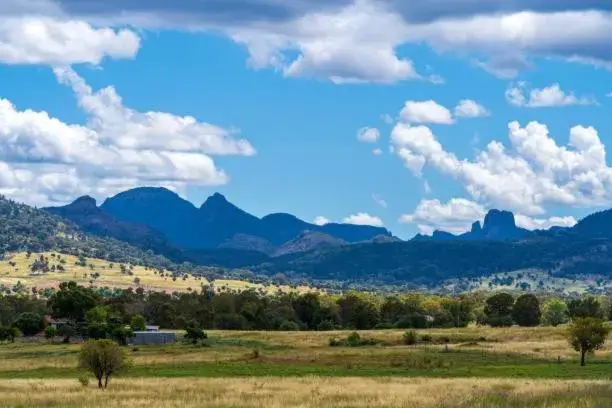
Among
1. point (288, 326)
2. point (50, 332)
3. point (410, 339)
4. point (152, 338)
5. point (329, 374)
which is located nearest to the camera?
point (329, 374)

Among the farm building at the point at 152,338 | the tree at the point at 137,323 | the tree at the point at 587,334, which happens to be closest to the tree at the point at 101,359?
the tree at the point at 587,334

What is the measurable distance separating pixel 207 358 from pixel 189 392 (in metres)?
43.3

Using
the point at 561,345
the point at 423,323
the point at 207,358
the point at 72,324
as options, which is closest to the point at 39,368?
the point at 207,358

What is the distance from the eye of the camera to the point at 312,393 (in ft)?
184

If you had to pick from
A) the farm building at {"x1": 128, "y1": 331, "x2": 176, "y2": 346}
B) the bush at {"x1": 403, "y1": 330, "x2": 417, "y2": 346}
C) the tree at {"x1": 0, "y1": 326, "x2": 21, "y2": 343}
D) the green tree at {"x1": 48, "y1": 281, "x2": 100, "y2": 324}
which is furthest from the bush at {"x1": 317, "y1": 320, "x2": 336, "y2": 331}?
the bush at {"x1": 403, "y1": 330, "x2": 417, "y2": 346}

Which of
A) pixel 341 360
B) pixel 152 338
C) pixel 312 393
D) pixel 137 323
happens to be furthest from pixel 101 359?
pixel 137 323

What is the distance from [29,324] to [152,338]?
39225 millimetres

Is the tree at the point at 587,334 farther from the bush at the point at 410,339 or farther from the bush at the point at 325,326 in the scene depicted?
the bush at the point at 325,326

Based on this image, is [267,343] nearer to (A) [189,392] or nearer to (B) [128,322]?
(B) [128,322]

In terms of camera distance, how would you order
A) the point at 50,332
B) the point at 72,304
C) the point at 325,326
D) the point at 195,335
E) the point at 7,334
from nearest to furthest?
the point at 195,335, the point at 50,332, the point at 7,334, the point at 72,304, the point at 325,326

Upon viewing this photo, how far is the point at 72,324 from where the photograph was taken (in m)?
164

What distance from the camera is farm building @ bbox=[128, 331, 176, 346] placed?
14038 centimetres

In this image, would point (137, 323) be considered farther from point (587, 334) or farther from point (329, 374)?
point (587, 334)

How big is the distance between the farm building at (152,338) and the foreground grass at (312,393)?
225ft
